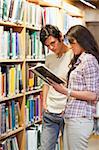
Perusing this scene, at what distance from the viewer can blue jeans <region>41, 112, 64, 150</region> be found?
2984 mm

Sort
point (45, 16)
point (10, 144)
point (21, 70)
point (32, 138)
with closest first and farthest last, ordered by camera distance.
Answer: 1. point (10, 144)
2. point (21, 70)
3. point (32, 138)
4. point (45, 16)

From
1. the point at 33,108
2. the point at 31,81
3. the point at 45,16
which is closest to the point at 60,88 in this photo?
the point at 31,81

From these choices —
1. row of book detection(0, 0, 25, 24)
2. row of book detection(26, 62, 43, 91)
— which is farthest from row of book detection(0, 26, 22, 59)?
row of book detection(26, 62, 43, 91)

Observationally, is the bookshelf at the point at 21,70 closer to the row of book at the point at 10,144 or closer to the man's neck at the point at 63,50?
the row of book at the point at 10,144

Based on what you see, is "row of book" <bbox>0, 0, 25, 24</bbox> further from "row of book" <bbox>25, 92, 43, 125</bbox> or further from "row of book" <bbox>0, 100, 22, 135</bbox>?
"row of book" <bbox>25, 92, 43, 125</bbox>

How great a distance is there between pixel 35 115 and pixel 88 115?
1551mm

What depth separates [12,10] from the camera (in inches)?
123

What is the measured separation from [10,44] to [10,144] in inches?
38.5

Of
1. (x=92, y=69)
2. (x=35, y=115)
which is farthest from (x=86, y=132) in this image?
(x=35, y=115)

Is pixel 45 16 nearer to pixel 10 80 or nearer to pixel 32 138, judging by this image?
pixel 10 80

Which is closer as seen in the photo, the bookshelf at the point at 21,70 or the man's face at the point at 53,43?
the man's face at the point at 53,43

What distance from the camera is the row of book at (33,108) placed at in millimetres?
3602

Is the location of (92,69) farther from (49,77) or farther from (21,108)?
(21,108)

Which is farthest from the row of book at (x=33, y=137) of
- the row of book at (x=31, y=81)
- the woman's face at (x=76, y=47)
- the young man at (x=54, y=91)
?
the woman's face at (x=76, y=47)
